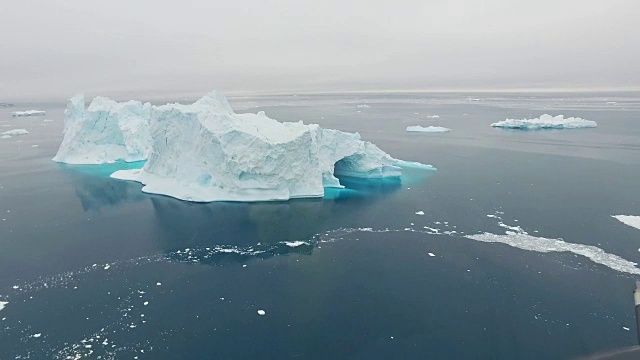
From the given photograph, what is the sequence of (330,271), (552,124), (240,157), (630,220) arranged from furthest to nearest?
(552,124), (240,157), (630,220), (330,271)

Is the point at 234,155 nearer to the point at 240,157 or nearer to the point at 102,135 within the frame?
the point at 240,157

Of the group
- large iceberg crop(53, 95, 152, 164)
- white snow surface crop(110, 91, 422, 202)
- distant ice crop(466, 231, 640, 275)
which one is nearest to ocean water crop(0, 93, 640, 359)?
distant ice crop(466, 231, 640, 275)

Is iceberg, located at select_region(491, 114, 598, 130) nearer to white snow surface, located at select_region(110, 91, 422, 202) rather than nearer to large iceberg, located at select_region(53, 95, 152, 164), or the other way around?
white snow surface, located at select_region(110, 91, 422, 202)

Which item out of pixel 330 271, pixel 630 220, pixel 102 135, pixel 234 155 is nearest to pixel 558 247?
pixel 630 220

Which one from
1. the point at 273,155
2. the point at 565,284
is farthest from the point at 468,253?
the point at 273,155

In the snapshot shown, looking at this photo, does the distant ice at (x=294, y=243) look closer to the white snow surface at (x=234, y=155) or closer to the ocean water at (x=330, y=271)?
the ocean water at (x=330, y=271)

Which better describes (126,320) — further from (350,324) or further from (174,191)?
(174,191)
